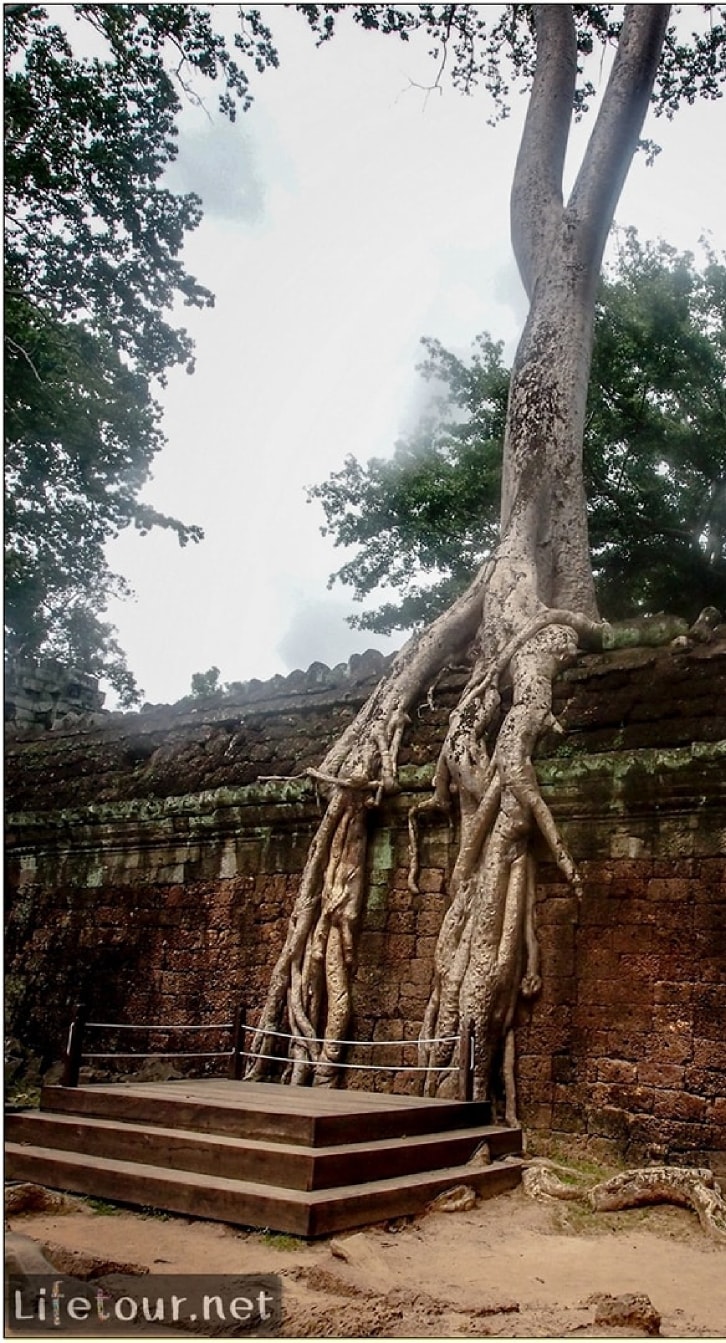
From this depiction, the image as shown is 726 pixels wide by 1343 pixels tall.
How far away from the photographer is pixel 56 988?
738 centimetres

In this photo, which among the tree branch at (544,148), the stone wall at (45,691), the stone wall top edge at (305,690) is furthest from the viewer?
the stone wall at (45,691)

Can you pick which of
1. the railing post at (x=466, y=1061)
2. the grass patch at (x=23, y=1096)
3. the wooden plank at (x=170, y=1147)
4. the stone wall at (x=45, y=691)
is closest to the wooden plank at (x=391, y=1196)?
the wooden plank at (x=170, y=1147)

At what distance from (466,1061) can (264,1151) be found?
4.80ft

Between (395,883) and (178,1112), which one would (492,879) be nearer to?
(395,883)

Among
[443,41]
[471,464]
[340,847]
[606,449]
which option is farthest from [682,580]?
[340,847]

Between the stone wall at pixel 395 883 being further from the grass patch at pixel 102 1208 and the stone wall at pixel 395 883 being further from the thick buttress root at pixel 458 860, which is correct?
the grass patch at pixel 102 1208

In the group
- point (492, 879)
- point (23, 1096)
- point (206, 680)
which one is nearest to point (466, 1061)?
point (492, 879)

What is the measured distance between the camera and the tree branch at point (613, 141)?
807 centimetres

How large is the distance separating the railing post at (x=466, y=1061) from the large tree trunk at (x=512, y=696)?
5 centimetres

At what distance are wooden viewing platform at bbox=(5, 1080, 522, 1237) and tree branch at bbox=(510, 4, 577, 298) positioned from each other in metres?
6.45

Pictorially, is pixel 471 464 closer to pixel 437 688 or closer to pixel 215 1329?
pixel 437 688

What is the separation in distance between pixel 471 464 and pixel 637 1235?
10.5m

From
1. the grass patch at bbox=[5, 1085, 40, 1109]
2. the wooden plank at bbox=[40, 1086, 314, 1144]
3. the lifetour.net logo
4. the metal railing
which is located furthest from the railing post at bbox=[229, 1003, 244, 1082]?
the lifetour.net logo

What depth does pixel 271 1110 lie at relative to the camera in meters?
3.90
